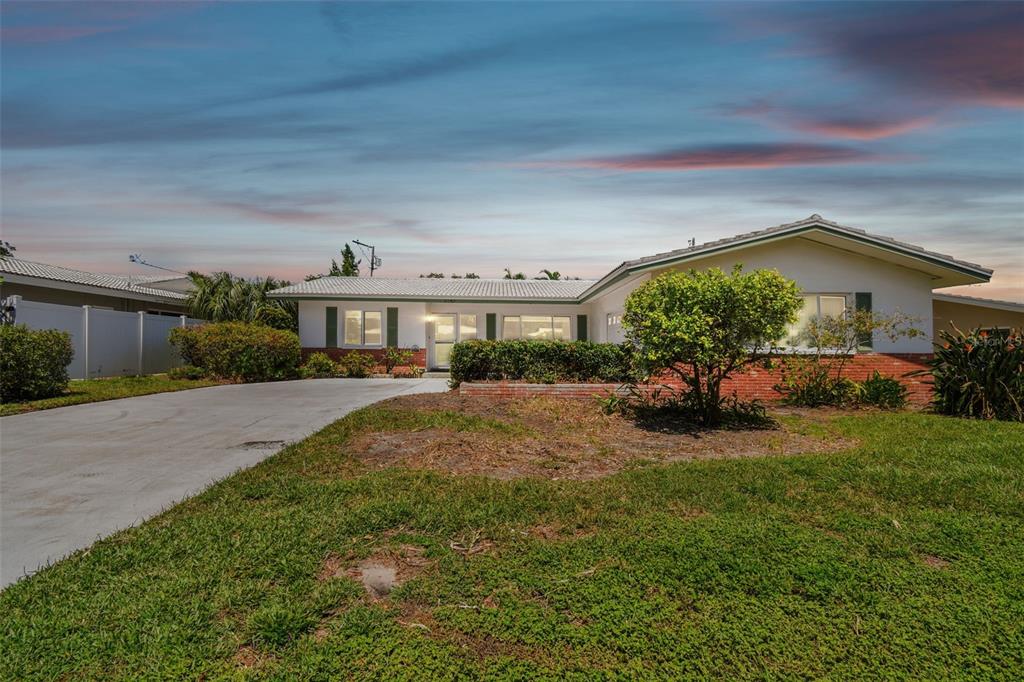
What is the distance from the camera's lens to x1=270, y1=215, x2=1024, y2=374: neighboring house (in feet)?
37.9

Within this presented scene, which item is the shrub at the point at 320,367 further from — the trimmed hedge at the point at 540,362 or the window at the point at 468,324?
the trimmed hedge at the point at 540,362

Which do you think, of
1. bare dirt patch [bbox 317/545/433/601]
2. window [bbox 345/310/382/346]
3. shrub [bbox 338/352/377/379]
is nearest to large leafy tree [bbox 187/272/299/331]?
window [bbox 345/310/382/346]

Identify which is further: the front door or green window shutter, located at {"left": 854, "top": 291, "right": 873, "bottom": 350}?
the front door

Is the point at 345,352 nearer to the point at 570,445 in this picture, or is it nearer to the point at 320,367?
the point at 320,367

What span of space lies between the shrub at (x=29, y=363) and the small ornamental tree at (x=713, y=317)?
1226 centimetres

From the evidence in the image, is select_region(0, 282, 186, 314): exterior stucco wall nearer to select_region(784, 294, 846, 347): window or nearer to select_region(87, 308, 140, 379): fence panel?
select_region(87, 308, 140, 379): fence panel

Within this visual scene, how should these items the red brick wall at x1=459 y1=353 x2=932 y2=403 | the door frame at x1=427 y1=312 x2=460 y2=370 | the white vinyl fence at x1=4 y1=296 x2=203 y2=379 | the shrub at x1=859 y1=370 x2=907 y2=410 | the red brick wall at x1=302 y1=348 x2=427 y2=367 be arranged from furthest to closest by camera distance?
the door frame at x1=427 y1=312 x2=460 y2=370 → the red brick wall at x1=302 y1=348 x2=427 y2=367 → the white vinyl fence at x1=4 y1=296 x2=203 y2=379 → the red brick wall at x1=459 y1=353 x2=932 y2=403 → the shrub at x1=859 y1=370 x2=907 y2=410

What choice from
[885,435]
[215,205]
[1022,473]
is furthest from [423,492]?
[215,205]

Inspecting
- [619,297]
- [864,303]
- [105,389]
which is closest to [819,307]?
[864,303]

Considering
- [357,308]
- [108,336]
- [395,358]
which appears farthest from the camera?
[357,308]

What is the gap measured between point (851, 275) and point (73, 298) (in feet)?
73.3

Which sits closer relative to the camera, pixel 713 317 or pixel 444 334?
pixel 713 317

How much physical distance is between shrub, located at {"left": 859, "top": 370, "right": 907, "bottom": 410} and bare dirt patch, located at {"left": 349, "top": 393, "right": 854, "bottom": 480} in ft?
7.09

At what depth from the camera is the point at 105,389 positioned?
43.6ft
